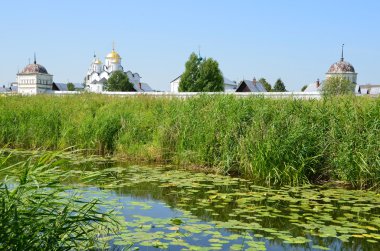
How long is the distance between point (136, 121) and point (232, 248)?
764 cm

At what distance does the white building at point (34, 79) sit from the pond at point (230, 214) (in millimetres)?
80082

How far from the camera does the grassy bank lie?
8.62m

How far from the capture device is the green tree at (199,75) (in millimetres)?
54219

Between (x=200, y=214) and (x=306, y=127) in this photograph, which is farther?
(x=306, y=127)

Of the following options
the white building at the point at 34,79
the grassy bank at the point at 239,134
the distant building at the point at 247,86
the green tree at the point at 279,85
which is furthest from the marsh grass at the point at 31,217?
the white building at the point at 34,79

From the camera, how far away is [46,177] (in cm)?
418

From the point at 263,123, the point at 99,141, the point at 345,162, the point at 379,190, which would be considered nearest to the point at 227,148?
the point at 263,123

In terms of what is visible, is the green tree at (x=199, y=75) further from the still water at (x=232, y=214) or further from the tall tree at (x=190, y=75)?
the still water at (x=232, y=214)

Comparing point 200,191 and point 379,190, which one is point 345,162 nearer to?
point 379,190

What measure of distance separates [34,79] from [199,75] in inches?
1642

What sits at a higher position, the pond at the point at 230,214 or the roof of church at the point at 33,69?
the roof of church at the point at 33,69

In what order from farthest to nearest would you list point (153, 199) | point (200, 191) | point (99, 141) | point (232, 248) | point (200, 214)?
1. point (99, 141)
2. point (200, 191)
3. point (153, 199)
4. point (200, 214)
5. point (232, 248)

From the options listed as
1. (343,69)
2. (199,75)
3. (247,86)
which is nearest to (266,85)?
(343,69)

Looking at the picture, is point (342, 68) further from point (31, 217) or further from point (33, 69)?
point (31, 217)
